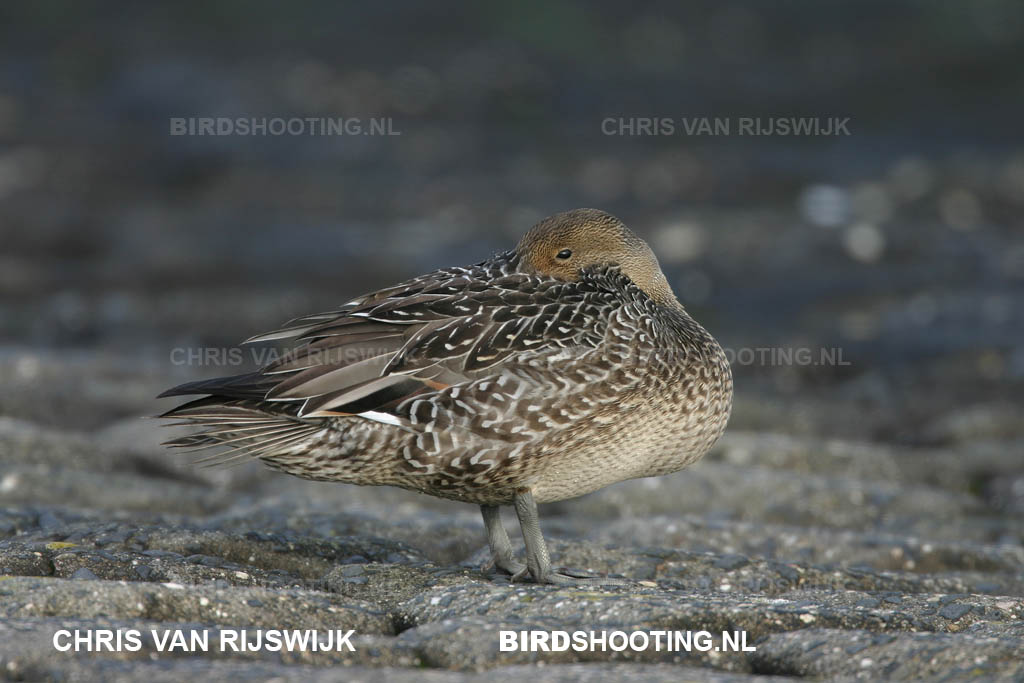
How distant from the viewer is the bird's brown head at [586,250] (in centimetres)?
610

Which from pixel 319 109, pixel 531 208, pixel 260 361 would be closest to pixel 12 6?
pixel 319 109

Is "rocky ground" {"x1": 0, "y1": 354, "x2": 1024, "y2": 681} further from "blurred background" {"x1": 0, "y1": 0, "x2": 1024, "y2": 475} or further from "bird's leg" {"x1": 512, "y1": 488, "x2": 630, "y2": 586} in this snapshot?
"blurred background" {"x1": 0, "y1": 0, "x2": 1024, "y2": 475}

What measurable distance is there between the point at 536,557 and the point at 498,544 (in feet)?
1.26

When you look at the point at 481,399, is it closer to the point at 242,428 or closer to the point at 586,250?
the point at 242,428

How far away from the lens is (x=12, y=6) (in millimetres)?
26719

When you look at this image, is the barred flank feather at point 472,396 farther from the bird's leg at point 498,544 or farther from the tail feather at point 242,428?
the bird's leg at point 498,544

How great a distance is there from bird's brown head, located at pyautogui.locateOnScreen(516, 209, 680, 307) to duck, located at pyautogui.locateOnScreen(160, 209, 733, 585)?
0.58 feet

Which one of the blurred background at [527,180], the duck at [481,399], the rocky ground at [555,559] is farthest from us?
the blurred background at [527,180]

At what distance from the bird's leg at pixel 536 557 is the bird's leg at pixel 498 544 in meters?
0.16

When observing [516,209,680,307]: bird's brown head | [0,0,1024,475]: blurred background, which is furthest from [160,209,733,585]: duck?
[0,0,1024,475]: blurred background

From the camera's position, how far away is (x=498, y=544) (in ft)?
19.4

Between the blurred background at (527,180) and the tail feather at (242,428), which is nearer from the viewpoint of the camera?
the tail feather at (242,428)

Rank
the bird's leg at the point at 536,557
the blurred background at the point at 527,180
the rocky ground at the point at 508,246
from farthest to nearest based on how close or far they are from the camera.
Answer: the blurred background at the point at 527,180, the bird's leg at the point at 536,557, the rocky ground at the point at 508,246

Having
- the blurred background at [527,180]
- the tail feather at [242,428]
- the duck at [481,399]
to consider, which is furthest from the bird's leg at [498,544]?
the blurred background at [527,180]
